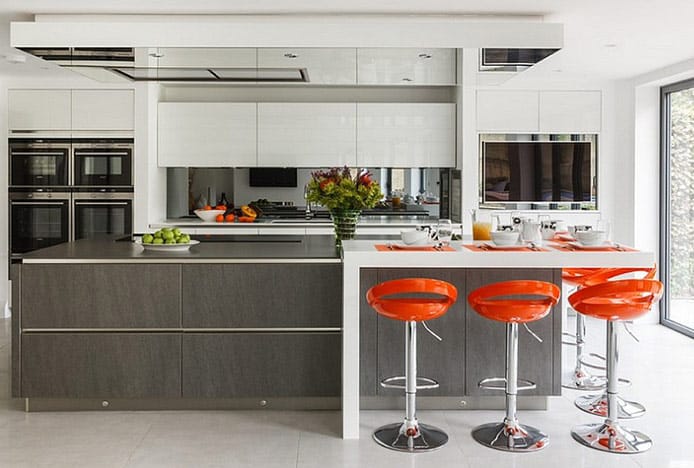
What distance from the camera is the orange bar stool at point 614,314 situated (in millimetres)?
3590

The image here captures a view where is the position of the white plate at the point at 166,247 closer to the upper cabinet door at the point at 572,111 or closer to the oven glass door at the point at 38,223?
the oven glass door at the point at 38,223

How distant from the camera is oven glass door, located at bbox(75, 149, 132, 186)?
6746 mm

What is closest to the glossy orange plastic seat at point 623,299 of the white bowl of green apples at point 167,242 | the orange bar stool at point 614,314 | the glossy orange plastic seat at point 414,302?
the orange bar stool at point 614,314

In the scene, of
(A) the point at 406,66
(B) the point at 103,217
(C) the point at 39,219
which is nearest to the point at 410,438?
(A) the point at 406,66

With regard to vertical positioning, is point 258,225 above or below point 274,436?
above

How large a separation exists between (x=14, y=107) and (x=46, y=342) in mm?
3496

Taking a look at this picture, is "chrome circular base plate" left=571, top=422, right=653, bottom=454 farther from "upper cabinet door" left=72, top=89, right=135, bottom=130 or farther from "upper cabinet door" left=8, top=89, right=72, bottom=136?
"upper cabinet door" left=8, top=89, right=72, bottom=136

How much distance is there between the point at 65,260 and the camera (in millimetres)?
4090

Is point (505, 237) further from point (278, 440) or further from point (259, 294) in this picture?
point (278, 440)

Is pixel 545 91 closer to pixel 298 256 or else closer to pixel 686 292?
pixel 686 292

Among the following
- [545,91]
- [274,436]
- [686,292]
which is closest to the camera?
[274,436]

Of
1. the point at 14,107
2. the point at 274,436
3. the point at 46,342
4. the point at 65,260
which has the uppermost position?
the point at 14,107

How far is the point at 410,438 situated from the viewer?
3699 mm

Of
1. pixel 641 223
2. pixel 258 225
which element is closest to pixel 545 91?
pixel 641 223
